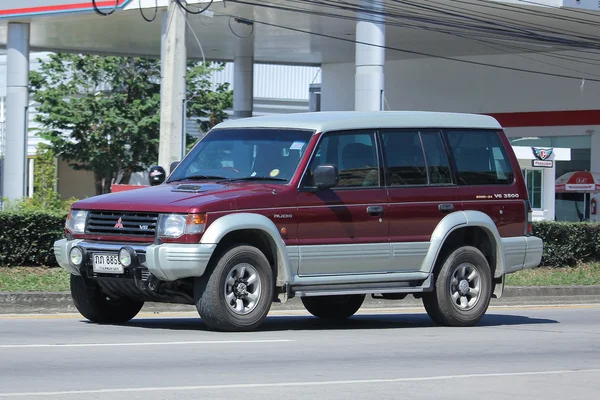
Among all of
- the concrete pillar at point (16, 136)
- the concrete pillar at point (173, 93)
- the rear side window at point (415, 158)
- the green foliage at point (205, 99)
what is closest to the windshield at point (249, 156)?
the rear side window at point (415, 158)

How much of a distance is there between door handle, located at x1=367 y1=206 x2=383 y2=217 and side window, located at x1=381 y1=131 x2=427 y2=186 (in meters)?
0.38

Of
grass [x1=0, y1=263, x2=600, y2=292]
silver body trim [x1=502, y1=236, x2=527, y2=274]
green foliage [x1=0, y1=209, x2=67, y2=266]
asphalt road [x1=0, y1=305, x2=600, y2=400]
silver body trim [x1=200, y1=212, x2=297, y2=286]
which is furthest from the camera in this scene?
green foliage [x1=0, y1=209, x2=67, y2=266]

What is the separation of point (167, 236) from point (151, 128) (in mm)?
34608

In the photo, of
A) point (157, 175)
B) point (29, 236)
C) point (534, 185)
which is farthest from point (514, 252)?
point (534, 185)

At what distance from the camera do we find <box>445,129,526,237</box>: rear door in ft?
40.7

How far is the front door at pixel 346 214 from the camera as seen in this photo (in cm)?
1100

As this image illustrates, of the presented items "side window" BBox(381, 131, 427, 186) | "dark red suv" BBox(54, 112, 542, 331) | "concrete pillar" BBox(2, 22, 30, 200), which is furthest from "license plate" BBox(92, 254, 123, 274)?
"concrete pillar" BBox(2, 22, 30, 200)

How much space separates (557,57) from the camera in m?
40.8

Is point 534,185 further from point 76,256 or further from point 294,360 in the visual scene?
point 294,360

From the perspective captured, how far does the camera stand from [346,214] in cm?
1123

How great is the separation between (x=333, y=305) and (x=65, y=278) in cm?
500

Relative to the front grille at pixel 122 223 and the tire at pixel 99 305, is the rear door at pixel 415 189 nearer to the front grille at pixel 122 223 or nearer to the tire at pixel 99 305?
the front grille at pixel 122 223

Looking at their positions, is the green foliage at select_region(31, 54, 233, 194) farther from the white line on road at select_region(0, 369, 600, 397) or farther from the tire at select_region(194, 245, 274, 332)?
the white line on road at select_region(0, 369, 600, 397)

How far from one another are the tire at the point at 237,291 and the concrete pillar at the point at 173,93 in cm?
1065
